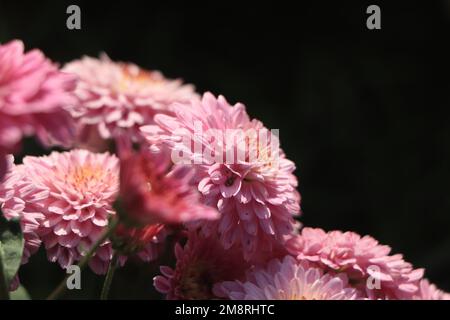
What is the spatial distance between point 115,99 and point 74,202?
36 centimetres

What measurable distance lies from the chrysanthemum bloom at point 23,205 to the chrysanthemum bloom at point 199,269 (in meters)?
0.10

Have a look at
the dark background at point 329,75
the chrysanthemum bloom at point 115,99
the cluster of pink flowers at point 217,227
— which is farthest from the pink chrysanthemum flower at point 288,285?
the dark background at point 329,75

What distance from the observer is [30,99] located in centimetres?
46

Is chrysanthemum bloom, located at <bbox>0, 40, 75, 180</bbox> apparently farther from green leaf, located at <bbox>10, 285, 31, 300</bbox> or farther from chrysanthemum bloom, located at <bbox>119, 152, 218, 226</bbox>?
green leaf, located at <bbox>10, 285, 31, 300</bbox>

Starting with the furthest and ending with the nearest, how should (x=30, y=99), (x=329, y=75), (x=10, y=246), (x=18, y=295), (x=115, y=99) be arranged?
(x=329, y=75) → (x=115, y=99) → (x=18, y=295) → (x=10, y=246) → (x=30, y=99)

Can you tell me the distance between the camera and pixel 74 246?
0.63m

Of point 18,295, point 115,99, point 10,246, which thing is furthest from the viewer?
point 115,99

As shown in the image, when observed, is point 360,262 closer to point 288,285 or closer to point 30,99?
point 288,285

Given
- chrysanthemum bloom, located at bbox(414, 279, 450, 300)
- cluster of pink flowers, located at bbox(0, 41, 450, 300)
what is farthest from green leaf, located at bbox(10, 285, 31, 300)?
chrysanthemum bloom, located at bbox(414, 279, 450, 300)

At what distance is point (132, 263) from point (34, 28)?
1316mm

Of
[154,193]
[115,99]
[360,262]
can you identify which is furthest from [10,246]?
[115,99]

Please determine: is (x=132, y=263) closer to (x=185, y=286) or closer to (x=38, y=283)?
(x=185, y=286)

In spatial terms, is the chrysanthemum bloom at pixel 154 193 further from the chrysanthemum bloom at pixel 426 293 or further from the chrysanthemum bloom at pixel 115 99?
the chrysanthemum bloom at pixel 115 99
